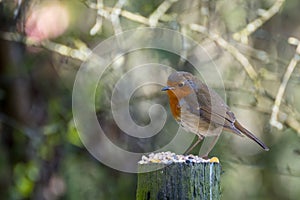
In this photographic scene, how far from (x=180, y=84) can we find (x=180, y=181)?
1.23 m

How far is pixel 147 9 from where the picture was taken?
20.0 feet

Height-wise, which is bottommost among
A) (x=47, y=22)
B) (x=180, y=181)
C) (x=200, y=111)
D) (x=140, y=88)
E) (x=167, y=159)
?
(x=180, y=181)

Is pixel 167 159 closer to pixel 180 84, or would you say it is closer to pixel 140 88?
pixel 180 84

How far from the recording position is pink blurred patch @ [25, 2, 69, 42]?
6.42 metres

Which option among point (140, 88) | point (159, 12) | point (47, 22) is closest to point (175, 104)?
point (159, 12)

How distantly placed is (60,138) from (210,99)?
3.07 m

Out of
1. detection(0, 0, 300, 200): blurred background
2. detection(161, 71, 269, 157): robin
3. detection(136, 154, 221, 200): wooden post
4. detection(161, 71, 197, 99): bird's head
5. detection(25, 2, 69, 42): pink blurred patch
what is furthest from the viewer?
detection(25, 2, 69, 42): pink blurred patch

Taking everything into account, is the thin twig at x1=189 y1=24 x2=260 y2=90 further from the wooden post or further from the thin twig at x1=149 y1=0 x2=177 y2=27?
the wooden post

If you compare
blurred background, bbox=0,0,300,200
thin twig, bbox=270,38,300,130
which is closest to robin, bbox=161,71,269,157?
thin twig, bbox=270,38,300,130

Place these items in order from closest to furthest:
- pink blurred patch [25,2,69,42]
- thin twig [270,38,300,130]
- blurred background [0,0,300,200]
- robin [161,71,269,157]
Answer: robin [161,71,269,157] → thin twig [270,38,300,130] → blurred background [0,0,300,200] → pink blurred patch [25,2,69,42]

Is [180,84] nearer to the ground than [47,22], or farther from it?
nearer to the ground

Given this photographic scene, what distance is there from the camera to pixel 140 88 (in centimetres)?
626

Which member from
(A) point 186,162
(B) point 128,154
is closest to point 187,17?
(B) point 128,154

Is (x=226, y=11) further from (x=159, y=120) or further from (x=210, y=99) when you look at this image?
(x=210, y=99)
